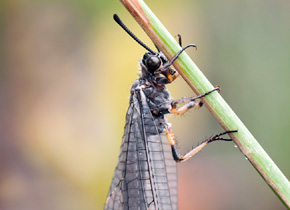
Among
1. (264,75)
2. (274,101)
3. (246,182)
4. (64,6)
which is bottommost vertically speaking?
(246,182)

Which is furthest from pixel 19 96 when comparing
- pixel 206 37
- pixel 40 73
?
pixel 206 37

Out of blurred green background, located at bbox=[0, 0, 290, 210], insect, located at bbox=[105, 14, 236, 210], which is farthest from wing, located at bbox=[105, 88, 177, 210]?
blurred green background, located at bbox=[0, 0, 290, 210]

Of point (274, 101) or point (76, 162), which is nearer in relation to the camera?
point (76, 162)

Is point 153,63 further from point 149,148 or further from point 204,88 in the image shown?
point 204,88

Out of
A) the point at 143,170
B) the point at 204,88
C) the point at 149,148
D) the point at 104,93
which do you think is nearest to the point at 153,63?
the point at 149,148

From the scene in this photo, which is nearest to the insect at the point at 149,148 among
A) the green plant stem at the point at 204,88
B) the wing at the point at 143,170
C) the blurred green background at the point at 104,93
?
the wing at the point at 143,170

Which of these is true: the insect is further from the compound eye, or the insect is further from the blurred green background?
the blurred green background

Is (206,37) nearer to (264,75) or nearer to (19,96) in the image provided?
(264,75)
